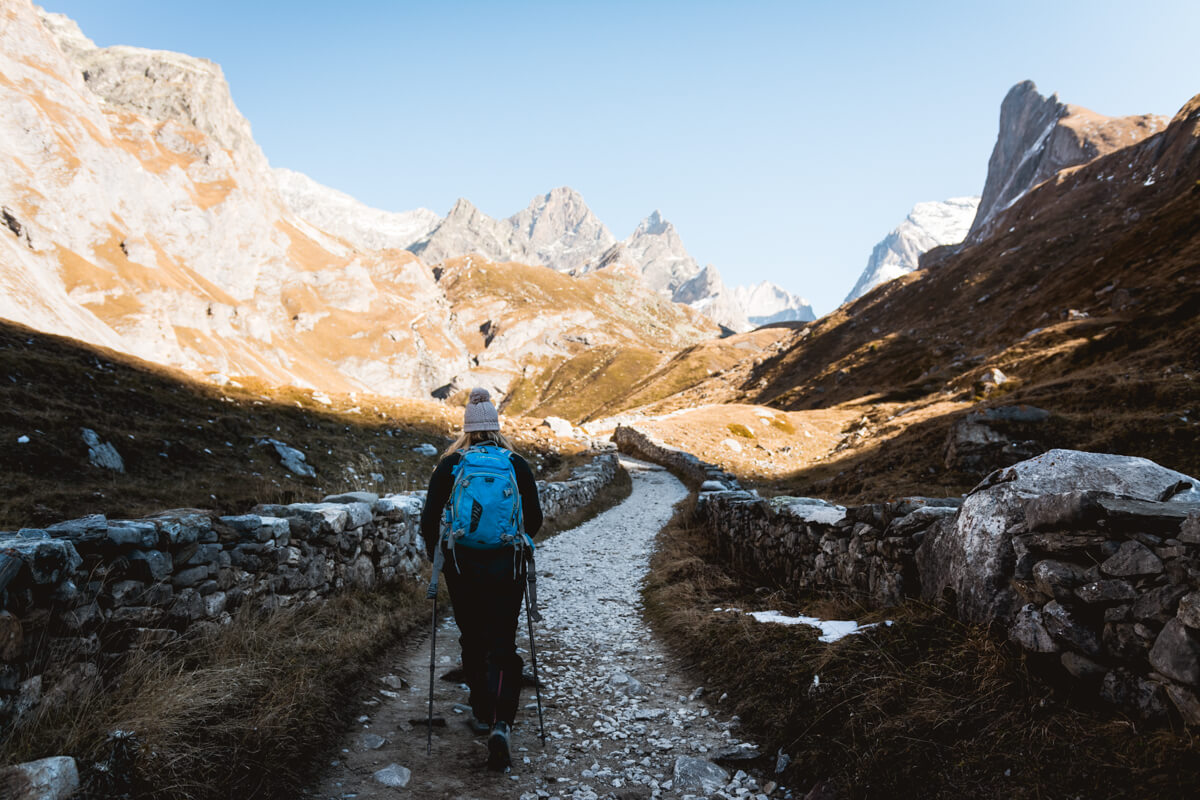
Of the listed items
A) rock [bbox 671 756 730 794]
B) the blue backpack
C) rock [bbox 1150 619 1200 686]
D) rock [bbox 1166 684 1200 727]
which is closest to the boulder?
rock [bbox 1150 619 1200 686]

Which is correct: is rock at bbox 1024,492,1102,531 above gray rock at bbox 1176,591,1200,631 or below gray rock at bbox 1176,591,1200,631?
above

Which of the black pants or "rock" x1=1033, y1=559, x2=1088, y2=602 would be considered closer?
"rock" x1=1033, y1=559, x2=1088, y2=602

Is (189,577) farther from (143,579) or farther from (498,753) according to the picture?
(498,753)

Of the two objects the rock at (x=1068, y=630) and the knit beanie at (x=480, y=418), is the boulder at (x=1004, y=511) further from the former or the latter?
the knit beanie at (x=480, y=418)

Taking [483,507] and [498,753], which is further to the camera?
[483,507]

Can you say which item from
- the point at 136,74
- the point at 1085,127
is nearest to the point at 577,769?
the point at 1085,127

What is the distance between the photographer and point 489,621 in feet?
18.3

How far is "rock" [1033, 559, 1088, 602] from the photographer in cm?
412

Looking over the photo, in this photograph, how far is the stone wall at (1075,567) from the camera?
11.4ft

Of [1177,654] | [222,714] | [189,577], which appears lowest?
[222,714]

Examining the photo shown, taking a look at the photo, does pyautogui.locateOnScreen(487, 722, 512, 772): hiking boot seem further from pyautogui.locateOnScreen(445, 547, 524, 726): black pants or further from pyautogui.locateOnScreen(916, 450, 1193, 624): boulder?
pyautogui.locateOnScreen(916, 450, 1193, 624): boulder

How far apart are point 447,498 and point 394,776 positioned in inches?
98.8

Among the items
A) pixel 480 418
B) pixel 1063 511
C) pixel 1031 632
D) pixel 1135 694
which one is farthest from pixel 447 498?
pixel 1135 694

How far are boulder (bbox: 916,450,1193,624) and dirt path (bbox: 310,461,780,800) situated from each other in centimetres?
259
